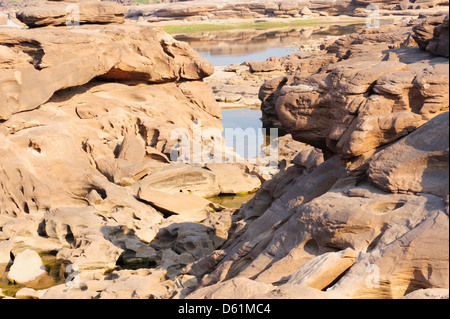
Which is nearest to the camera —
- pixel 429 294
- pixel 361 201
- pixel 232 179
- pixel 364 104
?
pixel 429 294

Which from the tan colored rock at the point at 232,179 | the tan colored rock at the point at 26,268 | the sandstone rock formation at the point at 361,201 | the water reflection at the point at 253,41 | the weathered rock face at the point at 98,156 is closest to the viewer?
the sandstone rock formation at the point at 361,201

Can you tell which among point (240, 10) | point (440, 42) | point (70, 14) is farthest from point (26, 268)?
point (240, 10)

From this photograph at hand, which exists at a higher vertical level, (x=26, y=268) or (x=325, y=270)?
(x=325, y=270)

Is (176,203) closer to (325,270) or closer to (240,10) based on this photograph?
(325,270)

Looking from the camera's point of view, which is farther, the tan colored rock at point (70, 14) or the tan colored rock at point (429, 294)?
the tan colored rock at point (70, 14)

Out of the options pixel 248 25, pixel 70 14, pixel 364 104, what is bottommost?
pixel 248 25

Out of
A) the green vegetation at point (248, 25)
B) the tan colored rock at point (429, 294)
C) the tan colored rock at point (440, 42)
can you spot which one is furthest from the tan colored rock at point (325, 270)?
the green vegetation at point (248, 25)

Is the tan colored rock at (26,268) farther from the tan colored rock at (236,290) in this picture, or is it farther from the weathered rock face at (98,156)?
the tan colored rock at (236,290)

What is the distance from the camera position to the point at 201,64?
786 inches

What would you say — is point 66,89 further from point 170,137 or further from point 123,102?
point 170,137

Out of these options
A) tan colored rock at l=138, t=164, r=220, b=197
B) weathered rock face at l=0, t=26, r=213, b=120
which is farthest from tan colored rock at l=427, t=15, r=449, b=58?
weathered rock face at l=0, t=26, r=213, b=120

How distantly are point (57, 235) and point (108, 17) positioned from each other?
892 centimetres

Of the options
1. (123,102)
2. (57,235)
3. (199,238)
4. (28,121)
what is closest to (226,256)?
(199,238)

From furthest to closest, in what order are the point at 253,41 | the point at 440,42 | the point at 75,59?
1. the point at 253,41
2. the point at 75,59
3. the point at 440,42
